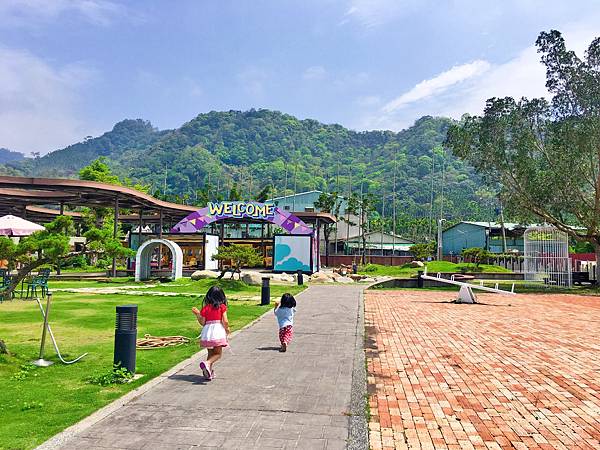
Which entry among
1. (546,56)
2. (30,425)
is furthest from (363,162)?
(30,425)

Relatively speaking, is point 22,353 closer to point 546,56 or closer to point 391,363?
point 391,363

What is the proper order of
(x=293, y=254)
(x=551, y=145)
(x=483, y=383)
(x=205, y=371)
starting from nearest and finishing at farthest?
1. (x=205, y=371)
2. (x=483, y=383)
3. (x=551, y=145)
4. (x=293, y=254)

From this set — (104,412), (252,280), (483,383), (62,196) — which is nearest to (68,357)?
(104,412)

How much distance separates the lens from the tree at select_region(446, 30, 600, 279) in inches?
1049

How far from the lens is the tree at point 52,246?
24.0 feet

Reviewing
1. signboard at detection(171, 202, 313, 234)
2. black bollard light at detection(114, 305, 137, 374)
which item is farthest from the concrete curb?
signboard at detection(171, 202, 313, 234)

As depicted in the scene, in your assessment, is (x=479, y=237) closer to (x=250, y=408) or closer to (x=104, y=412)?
(x=250, y=408)

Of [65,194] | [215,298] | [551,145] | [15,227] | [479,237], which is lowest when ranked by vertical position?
[215,298]

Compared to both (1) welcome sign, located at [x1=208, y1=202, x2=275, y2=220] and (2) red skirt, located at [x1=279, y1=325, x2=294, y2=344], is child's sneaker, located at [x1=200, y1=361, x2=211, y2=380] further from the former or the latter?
(1) welcome sign, located at [x1=208, y1=202, x2=275, y2=220]

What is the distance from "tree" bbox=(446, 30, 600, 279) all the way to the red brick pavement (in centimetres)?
1609

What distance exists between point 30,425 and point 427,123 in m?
166

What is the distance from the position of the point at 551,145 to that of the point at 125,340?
28.8m

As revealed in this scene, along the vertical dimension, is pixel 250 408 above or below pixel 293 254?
below

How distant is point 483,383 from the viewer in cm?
696
